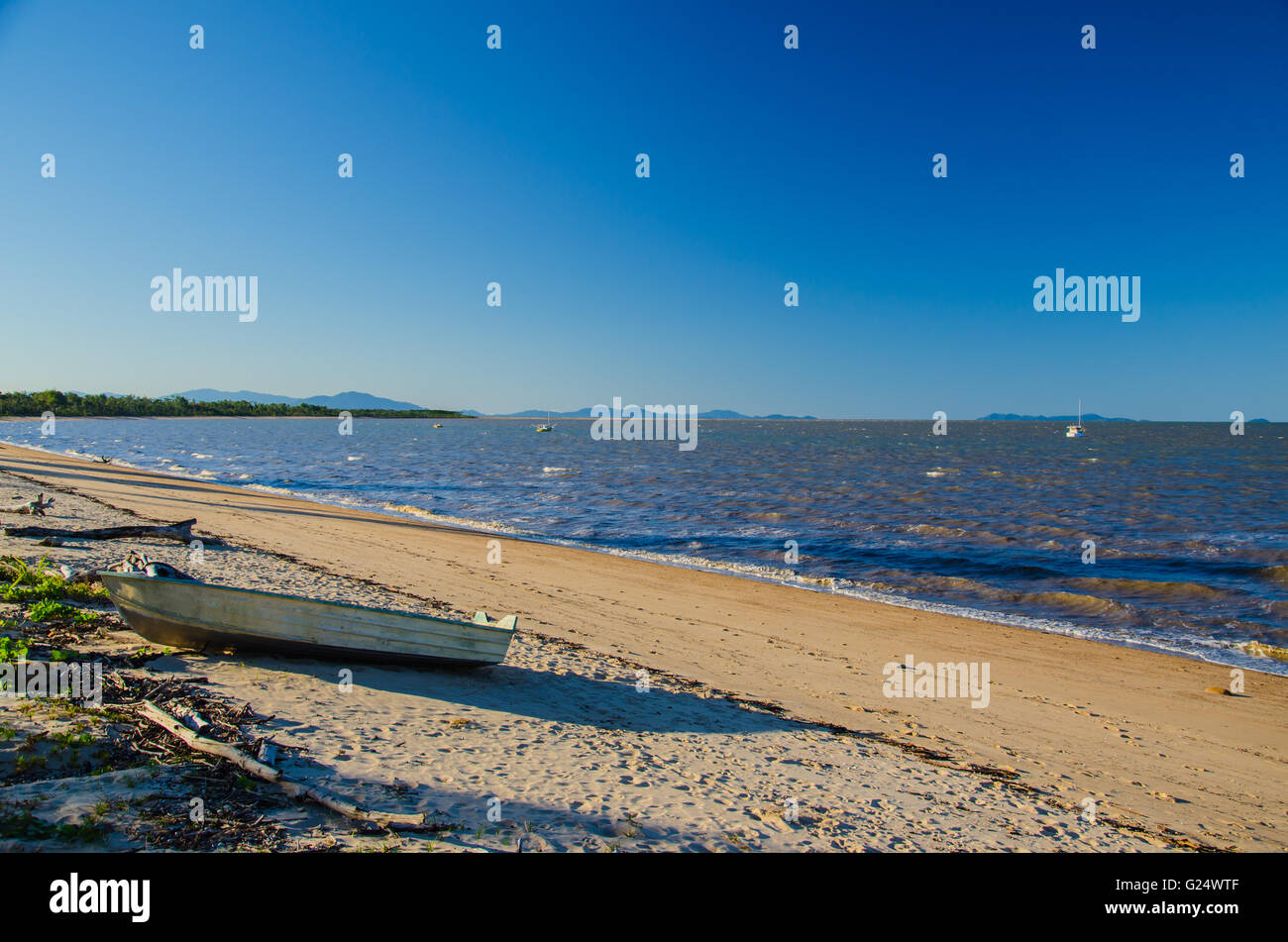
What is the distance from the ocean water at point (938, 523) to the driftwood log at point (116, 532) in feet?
40.9

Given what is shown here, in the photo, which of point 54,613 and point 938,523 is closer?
point 54,613

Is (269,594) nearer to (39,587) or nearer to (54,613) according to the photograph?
(54,613)

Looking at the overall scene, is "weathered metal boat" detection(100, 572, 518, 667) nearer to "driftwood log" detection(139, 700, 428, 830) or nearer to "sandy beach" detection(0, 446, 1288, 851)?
"sandy beach" detection(0, 446, 1288, 851)

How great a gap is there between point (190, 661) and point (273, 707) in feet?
7.40

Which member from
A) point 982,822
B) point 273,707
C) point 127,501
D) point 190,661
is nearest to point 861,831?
point 982,822

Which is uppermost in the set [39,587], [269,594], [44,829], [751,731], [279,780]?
[269,594]

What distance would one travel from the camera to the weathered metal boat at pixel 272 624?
938 cm

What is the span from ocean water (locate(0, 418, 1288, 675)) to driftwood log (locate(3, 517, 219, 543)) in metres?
12.5

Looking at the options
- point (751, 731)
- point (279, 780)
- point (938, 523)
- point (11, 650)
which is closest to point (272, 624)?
point (11, 650)

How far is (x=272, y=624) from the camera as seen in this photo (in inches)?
377

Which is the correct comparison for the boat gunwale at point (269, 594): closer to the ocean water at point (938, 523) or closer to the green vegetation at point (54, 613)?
the green vegetation at point (54, 613)

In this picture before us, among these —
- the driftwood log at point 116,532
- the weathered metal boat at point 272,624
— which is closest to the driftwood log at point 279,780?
the weathered metal boat at point 272,624

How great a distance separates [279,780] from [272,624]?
4332 mm
